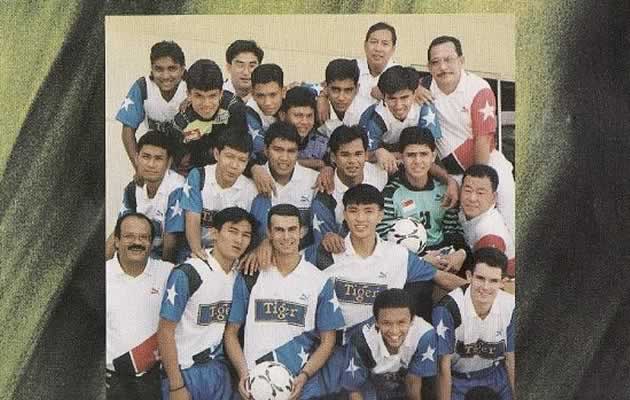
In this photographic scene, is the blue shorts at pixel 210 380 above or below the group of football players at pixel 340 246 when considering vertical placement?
below

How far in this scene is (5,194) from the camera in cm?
127

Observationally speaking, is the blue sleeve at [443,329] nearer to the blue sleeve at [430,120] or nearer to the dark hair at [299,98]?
the blue sleeve at [430,120]

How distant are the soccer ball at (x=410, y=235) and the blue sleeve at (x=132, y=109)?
0.47 meters

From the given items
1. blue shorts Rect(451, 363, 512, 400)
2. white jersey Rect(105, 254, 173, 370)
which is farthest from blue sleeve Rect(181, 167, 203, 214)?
blue shorts Rect(451, 363, 512, 400)

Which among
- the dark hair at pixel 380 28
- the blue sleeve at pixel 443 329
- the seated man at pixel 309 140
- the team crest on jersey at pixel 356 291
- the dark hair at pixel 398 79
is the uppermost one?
the dark hair at pixel 380 28

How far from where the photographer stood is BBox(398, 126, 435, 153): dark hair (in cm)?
124

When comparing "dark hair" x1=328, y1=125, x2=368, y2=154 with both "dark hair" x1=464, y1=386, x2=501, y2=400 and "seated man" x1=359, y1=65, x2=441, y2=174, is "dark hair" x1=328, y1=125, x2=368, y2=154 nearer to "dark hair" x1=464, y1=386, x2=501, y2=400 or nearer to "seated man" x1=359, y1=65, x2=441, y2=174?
"seated man" x1=359, y1=65, x2=441, y2=174

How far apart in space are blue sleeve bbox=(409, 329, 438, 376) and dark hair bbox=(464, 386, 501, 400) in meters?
0.07

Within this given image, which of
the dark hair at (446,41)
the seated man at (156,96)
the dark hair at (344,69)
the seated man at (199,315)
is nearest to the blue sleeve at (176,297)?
the seated man at (199,315)

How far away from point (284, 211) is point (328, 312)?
0.60 ft

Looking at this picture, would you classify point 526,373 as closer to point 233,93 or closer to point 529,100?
point 529,100

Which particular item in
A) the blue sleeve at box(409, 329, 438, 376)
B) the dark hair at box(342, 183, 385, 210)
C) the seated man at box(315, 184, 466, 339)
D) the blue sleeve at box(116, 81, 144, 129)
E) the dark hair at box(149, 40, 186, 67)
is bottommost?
the blue sleeve at box(409, 329, 438, 376)

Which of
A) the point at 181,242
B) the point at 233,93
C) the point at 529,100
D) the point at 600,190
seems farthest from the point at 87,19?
the point at 600,190

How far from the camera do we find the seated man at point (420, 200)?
124 cm
